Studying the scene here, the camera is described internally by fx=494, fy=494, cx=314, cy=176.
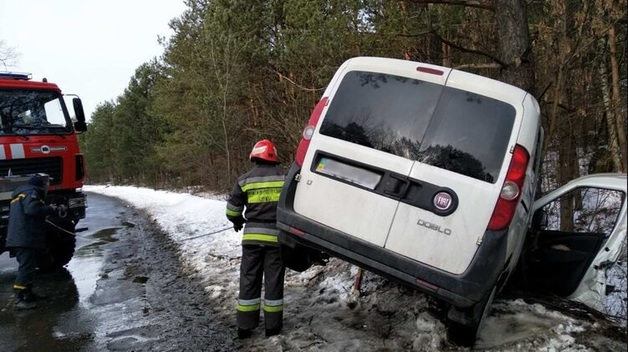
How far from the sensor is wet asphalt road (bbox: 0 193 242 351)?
495 cm

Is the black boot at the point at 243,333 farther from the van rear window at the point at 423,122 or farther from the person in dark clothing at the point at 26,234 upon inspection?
the person in dark clothing at the point at 26,234

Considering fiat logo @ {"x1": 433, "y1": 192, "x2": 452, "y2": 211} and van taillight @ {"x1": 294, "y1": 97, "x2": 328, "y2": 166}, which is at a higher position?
van taillight @ {"x1": 294, "y1": 97, "x2": 328, "y2": 166}

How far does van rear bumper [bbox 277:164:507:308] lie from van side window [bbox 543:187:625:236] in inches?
58.3

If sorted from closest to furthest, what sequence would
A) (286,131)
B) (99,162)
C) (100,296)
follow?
(100,296) < (286,131) < (99,162)

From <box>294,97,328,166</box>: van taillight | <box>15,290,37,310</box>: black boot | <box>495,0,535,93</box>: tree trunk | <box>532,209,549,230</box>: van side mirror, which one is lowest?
<box>15,290,37,310</box>: black boot

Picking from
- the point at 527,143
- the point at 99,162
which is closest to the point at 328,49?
the point at 527,143

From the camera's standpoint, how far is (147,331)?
5.23 m

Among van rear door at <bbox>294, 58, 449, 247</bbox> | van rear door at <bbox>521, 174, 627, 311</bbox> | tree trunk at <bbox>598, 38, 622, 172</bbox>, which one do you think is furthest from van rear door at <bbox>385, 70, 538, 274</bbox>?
tree trunk at <bbox>598, 38, 622, 172</bbox>

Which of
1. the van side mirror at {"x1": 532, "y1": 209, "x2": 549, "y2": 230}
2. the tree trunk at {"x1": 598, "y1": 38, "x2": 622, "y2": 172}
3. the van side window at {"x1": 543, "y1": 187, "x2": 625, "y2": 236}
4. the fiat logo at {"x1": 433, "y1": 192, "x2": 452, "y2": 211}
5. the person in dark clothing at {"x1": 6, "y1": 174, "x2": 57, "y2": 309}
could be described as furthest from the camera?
the tree trunk at {"x1": 598, "y1": 38, "x2": 622, "y2": 172}

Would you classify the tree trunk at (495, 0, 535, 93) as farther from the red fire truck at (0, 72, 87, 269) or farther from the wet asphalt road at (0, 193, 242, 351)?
the red fire truck at (0, 72, 87, 269)

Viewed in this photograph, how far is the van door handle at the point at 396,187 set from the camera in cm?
366

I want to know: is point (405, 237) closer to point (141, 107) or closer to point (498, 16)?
point (498, 16)

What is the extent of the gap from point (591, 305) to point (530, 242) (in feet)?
3.01

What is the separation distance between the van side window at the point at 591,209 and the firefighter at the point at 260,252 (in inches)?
115
